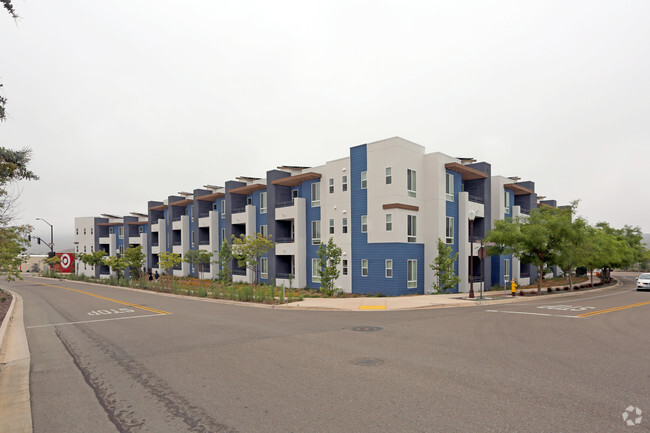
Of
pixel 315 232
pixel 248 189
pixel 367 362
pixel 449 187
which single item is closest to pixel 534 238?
pixel 449 187

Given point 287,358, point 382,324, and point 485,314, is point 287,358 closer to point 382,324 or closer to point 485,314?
point 382,324

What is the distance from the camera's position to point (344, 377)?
731 centimetres

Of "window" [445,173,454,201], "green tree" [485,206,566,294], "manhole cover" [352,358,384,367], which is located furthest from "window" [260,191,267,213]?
"manhole cover" [352,358,384,367]

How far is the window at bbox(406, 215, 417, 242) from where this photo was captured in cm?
2762

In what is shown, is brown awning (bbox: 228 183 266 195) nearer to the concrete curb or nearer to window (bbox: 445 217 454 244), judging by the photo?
window (bbox: 445 217 454 244)

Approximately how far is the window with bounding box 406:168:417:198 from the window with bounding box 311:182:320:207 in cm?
880

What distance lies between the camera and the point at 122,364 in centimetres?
872

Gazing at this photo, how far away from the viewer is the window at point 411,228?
27.6 meters

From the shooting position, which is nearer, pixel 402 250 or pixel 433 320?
pixel 433 320

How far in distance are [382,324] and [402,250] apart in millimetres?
13654

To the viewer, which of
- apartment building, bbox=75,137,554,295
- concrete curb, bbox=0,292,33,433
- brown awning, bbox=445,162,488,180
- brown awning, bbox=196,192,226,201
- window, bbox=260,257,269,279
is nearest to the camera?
concrete curb, bbox=0,292,33,433

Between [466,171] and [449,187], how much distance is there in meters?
2.52

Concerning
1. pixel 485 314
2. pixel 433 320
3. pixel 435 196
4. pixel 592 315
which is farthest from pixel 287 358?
pixel 435 196

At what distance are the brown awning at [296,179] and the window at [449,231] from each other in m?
12.0
